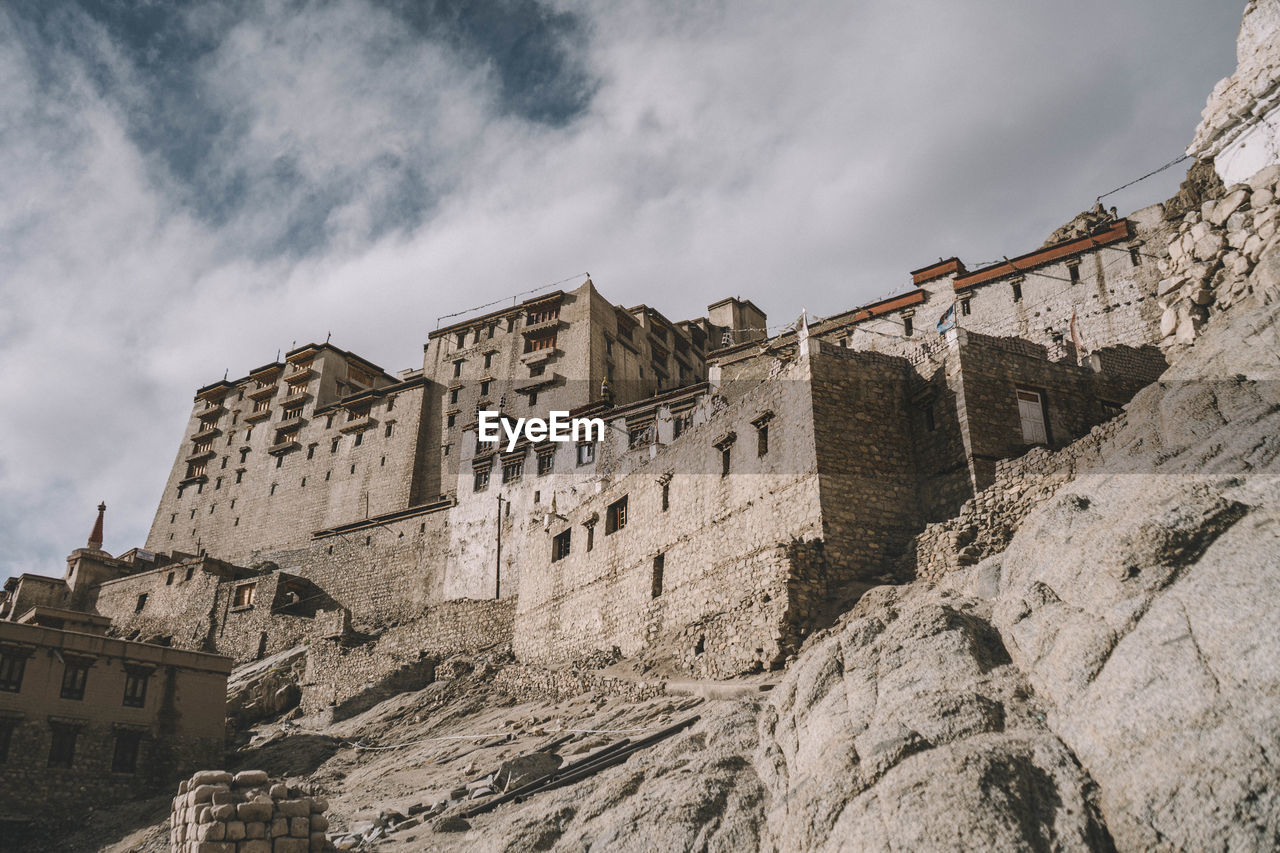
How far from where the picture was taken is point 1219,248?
16.3 meters

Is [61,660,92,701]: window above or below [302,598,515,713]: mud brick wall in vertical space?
below

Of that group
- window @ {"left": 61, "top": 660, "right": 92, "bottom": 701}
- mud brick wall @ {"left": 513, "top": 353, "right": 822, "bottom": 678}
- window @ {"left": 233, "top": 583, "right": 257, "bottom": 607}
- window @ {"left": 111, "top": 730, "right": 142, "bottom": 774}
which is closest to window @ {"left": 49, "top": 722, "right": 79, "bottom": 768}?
window @ {"left": 61, "top": 660, "right": 92, "bottom": 701}

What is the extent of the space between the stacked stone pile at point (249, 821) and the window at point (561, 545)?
1462cm

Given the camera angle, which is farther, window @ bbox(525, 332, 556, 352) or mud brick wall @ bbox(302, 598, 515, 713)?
window @ bbox(525, 332, 556, 352)

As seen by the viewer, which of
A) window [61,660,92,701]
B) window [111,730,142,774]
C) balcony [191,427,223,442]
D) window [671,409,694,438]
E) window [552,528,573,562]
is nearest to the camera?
window [111,730,142,774]

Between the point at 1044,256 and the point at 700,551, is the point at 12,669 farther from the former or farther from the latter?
the point at 1044,256

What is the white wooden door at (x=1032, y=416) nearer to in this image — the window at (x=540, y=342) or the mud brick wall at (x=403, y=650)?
the mud brick wall at (x=403, y=650)

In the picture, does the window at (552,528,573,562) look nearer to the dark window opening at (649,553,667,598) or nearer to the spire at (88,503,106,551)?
the dark window opening at (649,553,667,598)

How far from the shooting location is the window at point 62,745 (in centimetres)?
2318

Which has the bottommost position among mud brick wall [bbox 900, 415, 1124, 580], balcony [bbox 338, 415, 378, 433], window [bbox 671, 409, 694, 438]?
mud brick wall [bbox 900, 415, 1124, 580]

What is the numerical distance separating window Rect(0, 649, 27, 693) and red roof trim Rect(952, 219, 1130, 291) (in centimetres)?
3306

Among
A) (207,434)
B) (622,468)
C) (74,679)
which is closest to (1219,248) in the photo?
(622,468)

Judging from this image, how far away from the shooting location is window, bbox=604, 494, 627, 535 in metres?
25.1

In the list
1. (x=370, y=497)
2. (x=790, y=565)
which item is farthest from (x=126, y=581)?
(x=790, y=565)
